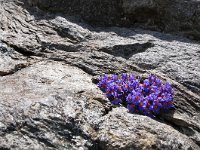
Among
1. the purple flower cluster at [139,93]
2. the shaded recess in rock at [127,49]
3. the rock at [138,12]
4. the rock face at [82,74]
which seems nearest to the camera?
the rock face at [82,74]

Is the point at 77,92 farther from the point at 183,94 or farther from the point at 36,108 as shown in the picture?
the point at 183,94

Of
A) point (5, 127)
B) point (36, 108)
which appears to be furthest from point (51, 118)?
point (5, 127)

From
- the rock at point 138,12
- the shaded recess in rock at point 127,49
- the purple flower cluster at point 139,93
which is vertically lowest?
the purple flower cluster at point 139,93

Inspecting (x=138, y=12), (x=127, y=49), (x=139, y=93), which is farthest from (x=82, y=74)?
(x=138, y=12)

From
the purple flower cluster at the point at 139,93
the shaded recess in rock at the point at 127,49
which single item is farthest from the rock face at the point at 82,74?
the purple flower cluster at the point at 139,93

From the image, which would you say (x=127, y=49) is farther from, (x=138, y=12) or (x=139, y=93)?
(x=139, y=93)

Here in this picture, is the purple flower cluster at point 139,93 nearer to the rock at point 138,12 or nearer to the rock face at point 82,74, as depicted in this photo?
the rock face at point 82,74
